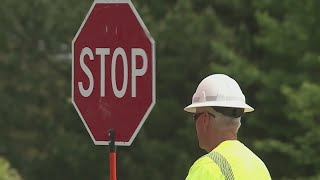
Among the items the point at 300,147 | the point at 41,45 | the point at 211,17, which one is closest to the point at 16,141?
the point at 41,45

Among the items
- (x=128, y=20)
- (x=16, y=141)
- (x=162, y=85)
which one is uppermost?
(x=128, y=20)

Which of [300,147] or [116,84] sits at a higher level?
[116,84]

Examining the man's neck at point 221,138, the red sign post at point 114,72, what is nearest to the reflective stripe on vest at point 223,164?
the man's neck at point 221,138

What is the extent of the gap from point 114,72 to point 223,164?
171 centimetres

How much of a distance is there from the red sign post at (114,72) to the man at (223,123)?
1254 mm

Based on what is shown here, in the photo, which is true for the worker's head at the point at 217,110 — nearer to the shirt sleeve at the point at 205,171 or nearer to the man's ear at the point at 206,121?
the man's ear at the point at 206,121

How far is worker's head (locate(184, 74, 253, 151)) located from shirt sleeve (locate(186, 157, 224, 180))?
0.26 metres

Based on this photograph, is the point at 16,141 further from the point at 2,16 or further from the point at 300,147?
the point at 300,147

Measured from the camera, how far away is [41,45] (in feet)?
83.3

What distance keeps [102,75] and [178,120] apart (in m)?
17.5

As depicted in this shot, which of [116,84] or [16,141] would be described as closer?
[116,84]

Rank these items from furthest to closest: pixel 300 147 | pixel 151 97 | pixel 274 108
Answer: pixel 274 108, pixel 300 147, pixel 151 97

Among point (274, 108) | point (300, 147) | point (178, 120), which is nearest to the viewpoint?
point (300, 147)

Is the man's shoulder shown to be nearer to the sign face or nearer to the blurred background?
the sign face
